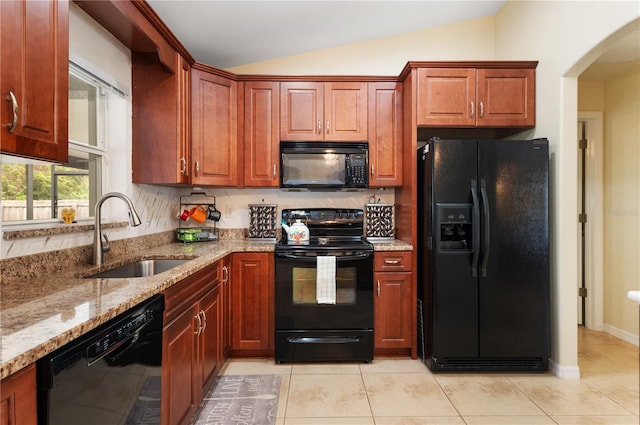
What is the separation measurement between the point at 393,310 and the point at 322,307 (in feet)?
1.88

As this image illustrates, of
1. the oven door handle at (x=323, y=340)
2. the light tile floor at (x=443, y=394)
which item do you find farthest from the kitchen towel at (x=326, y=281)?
the light tile floor at (x=443, y=394)

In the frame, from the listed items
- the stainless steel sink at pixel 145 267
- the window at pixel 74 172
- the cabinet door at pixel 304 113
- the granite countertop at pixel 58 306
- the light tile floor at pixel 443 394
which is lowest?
the light tile floor at pixel 443 394

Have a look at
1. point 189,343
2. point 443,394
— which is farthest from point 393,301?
point 189,343

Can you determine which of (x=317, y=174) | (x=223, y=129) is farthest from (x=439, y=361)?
(x=223, y=129)

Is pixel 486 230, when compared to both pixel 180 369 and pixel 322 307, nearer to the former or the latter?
pixel 322 307

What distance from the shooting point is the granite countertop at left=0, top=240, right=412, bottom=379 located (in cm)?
81

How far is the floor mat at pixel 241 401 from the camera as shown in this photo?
6.48 feet

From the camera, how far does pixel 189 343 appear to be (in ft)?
5.95

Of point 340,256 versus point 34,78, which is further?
point 340,256

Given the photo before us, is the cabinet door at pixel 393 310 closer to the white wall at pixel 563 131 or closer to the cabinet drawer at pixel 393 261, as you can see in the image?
the cabinet drawer at pixel 393 261

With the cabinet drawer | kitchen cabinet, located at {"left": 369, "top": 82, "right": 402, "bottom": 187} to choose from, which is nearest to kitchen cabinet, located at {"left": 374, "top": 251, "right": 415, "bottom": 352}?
the cabinet drawer

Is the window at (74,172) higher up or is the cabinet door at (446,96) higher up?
the cabinet door at (446,96)

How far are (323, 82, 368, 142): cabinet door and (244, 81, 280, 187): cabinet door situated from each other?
446mm

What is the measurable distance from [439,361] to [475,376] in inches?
10.8
